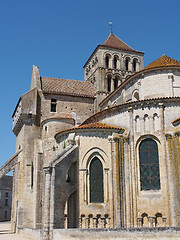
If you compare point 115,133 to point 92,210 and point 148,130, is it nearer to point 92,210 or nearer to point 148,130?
point 148,130

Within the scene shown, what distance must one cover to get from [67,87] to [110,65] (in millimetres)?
5734

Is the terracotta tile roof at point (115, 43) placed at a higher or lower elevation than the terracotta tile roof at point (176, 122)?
higher

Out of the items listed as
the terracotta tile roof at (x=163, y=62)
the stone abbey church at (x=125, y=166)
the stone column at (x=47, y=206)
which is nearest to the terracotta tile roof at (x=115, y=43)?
the terracotta tile roof at (x=163, y=62)

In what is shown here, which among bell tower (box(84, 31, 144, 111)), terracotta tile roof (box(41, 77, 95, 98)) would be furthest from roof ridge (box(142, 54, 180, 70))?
terracotta tile roof (box(41, 77, 95, 98))

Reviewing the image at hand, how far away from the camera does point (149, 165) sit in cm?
1833

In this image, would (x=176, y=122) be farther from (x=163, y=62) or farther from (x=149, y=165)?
(x=163, y=62)

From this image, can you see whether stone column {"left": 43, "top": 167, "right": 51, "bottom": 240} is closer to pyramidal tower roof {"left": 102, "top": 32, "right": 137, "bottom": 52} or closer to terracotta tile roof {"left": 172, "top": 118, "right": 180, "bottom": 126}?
terracotta tile roof {"left": 172, "top": 118, "right": 180, "bottom": 126}

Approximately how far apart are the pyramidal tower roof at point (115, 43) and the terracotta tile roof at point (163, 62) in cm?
1191

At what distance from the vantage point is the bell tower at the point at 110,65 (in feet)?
107

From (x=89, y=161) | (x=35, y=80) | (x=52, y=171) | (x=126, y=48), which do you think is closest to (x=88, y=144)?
(x=89, y=161)

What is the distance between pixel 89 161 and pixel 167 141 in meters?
4.89

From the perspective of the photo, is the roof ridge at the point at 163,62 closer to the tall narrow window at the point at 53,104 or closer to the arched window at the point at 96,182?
the arched window at the point at 96,182

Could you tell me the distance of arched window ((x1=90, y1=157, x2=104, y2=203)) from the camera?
724 inches

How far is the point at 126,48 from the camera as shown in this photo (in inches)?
1395
